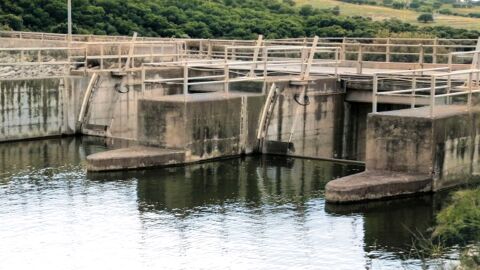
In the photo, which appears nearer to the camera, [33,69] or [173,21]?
[33,69]

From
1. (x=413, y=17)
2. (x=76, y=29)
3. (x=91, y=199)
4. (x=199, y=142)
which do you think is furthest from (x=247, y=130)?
(x=413, y=17)

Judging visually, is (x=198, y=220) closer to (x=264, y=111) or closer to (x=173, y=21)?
(x=264, y=111)

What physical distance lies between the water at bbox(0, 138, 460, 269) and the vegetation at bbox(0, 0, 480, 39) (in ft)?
125

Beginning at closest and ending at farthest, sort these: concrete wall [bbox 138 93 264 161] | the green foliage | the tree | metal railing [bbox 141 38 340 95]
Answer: the green foliage → concrete wall [bbox 138 93 264 161] → metal railing [bbox 141 38 340 95] → the tree

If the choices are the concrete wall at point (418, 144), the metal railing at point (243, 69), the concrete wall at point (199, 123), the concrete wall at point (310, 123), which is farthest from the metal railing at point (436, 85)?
the concrete wall at point (199, 123)

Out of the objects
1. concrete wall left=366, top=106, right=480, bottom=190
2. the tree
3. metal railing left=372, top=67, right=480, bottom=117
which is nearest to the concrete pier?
concrete wall left=366, top=106, right=480, bottom=190

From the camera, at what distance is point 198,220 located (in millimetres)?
21750

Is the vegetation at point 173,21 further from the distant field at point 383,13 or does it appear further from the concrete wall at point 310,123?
the concrete wall at point 310,123

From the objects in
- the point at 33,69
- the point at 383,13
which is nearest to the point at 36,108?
the point at 33,69

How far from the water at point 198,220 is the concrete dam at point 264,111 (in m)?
0.83

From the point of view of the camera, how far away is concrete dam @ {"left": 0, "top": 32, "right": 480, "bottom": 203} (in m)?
24.4

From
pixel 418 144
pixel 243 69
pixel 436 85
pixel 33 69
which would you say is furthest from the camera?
pixel 243 69

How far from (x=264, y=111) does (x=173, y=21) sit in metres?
42.0

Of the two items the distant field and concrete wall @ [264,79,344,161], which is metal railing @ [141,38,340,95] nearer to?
concrete wall @ [264,79,344,161]
